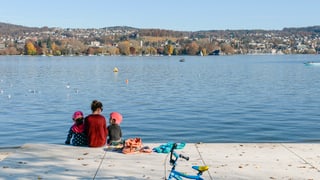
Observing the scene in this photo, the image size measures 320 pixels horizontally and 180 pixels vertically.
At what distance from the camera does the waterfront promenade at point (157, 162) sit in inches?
434

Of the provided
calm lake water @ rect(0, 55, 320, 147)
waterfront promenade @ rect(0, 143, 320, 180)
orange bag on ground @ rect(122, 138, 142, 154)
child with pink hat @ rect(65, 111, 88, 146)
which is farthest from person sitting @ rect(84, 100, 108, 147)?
calm lake water @ rect(0, 55, 320, 147)

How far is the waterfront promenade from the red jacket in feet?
0.93

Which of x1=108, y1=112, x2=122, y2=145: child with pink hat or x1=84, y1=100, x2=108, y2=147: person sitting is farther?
x1=108, y1=112, x2=122, y2=145: child with pink hat

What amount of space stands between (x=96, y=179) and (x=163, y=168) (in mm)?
1556

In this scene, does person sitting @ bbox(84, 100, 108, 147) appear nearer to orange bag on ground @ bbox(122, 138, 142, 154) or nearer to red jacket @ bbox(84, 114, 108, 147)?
red jacket @ bbox(84, 114, 108, 147)

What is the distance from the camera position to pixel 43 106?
38.0m

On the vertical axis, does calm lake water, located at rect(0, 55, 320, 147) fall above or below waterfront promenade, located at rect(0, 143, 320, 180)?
below

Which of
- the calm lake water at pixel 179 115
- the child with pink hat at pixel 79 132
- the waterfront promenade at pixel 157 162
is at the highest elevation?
the child with pink hat at pixel 79 132

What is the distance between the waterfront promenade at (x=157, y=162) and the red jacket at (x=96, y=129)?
0.28m

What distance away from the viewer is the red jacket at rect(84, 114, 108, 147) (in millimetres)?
13898

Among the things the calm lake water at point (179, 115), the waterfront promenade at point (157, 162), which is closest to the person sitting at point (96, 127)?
the waterfront promenade at point (157, 162)

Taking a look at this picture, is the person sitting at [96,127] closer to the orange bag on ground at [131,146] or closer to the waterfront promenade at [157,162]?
the waterfront promenade at [157,162]

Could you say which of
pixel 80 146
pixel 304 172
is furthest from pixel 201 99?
pixel 304 172

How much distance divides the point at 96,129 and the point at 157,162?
2440mm
